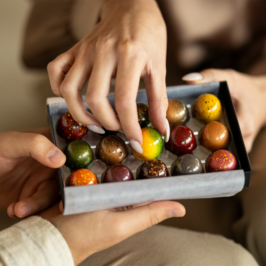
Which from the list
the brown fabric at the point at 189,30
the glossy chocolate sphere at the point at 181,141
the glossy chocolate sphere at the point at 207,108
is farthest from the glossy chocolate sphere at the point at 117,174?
the brown fabric at the point at 189,30

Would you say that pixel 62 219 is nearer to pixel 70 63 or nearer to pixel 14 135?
pixel 14 135

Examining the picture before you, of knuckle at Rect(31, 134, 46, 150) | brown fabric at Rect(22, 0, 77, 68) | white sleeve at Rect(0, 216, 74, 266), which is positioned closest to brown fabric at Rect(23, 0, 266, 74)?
brown fabric at Rect(22, 0, 77, 68)

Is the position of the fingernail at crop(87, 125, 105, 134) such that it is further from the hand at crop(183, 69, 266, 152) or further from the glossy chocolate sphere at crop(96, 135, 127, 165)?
the hand at crop(183, 69, 266, 152)

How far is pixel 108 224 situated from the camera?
1.68 ft

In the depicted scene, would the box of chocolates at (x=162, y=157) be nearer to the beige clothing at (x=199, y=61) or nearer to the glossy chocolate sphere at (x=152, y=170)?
the glossy chocolate sphere at (x=152, y=170)

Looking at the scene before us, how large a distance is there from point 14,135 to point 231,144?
436mm

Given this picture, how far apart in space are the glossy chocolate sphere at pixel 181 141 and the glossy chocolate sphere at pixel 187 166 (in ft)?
0.10

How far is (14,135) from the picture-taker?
573mm

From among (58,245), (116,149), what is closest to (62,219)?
(58,245)

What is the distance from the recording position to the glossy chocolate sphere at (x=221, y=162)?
553 mm

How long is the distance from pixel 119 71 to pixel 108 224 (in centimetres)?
26

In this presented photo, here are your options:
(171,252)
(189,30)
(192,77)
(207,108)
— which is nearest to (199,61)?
(189,30)

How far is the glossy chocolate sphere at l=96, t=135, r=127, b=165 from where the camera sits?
586mm

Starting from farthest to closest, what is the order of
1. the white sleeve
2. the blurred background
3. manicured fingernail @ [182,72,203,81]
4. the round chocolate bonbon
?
the blurred background, manicured fingernail @ [182,72,203,81], the round chocolate bonbon, the white sleeve
